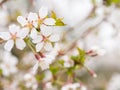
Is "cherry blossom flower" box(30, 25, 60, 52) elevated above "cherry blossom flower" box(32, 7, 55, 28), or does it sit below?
below

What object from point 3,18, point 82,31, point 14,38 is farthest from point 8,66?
point 82,31

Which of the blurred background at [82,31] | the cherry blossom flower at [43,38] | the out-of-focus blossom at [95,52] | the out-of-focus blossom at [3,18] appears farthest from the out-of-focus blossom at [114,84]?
the cherry blossom flower at [43,38]

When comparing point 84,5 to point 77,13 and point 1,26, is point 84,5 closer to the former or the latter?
point 77,13

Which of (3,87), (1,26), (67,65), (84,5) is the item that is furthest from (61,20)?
(84,5)

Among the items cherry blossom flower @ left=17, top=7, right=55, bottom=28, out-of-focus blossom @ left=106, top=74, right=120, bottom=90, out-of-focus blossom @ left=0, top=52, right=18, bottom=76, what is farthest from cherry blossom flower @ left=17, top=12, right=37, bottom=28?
out-of-focus blossom @ left=106, top=74, right=120, bottom=90

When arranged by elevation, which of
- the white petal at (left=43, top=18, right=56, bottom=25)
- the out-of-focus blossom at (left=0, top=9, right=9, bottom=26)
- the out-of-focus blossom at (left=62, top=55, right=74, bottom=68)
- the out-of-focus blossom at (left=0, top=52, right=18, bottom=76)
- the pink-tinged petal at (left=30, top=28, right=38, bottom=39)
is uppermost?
the out-of-focus blossom at (left=0, top=9, right=9, bottom=26)

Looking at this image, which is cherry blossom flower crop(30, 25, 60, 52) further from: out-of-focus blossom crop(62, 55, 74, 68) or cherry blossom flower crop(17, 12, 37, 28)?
out-of-focus blossom crop(62, 55, 74, 68)
